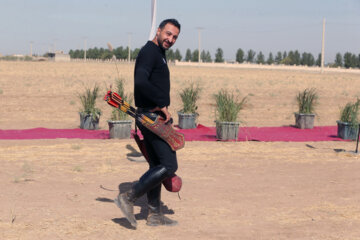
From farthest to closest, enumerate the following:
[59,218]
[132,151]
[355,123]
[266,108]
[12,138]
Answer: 1. [266,108]
2. [355,123]
3. [12,138]
4. [132,151]
5. [59,218]

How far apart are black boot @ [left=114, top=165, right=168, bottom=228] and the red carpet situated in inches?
238

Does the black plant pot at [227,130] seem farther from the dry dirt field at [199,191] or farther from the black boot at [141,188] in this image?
the black boot at [141,188]

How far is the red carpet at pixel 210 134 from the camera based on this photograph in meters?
10.6

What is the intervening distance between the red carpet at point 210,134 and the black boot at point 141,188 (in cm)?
605

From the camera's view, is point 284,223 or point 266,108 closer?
point 284,223

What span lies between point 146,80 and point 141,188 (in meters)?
1.03

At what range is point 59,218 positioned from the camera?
15.4 ft

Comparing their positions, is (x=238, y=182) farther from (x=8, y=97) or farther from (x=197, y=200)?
(x=8, y=97)

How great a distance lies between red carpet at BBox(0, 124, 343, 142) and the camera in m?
10.6

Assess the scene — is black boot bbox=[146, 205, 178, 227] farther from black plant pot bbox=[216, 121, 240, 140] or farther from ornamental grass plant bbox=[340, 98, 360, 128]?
ornamental grass plant bbox=[340, 98, 360, 128]

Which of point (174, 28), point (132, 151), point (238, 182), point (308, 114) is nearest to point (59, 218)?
point (174, 28)

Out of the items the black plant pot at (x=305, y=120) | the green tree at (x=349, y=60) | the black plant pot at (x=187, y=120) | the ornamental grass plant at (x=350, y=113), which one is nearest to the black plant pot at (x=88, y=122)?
the black plant pot at (x=187, y=120)

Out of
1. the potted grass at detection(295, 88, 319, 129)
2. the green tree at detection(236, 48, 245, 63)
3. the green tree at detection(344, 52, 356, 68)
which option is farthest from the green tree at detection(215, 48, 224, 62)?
the potted grass at detection(295, 88, 319, 129)

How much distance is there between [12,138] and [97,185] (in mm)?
4668
